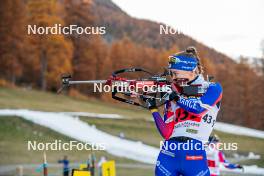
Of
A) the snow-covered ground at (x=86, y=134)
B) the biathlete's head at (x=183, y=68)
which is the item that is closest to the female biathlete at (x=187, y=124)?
the biathlete's head at (x=183, y=68)

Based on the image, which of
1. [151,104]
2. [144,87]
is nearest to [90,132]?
[144,87]

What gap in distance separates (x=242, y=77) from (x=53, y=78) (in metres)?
18.8

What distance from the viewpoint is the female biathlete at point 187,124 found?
527 cm

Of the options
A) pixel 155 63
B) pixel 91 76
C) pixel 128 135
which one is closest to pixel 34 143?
pixel 128 135

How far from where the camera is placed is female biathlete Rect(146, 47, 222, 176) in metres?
5.27

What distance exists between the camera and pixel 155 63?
67250 millimetres

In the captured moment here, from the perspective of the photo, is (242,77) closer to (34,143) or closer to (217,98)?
(34,143)

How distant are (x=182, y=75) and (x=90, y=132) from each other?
2979 centimetres

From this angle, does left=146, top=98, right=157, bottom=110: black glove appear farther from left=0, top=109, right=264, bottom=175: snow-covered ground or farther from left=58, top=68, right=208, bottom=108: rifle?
left=0, top=109, right=264, bottom=175: snow-covered ground

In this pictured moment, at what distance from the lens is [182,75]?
5.33 meters

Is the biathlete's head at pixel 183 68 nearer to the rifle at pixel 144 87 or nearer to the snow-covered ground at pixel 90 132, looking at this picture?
the rifle at pixel 144 87

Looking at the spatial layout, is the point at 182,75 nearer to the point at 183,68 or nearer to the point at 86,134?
the point at 183,68

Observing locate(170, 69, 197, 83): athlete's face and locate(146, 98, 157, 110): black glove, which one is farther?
locate(170, 69, 197, 83): athlete's face

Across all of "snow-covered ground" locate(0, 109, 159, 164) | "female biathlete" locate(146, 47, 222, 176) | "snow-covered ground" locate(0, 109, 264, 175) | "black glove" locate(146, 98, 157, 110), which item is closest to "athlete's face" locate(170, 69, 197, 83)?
"female biathlete" locate(146, 47, 222, 176)
